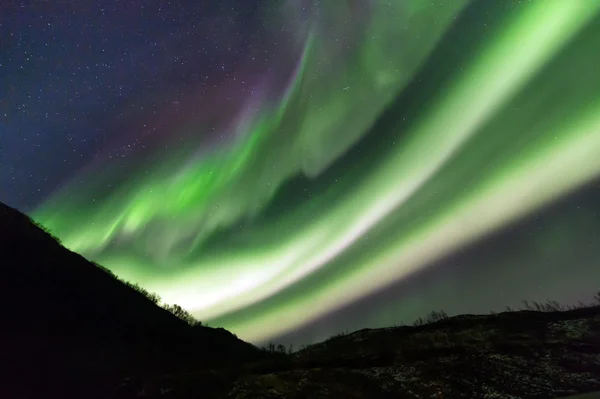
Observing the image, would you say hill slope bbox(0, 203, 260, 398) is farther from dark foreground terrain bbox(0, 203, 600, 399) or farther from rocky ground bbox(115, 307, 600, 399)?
rocky ground bbox(115, 307, 600, 399)

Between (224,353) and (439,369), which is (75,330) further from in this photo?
(439,369)

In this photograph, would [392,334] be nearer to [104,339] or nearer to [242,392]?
[242,392]

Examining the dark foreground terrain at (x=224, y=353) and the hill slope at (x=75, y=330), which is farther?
the hill slope at (x=75, y=330)

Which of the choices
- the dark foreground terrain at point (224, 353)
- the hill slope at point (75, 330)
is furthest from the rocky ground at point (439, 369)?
the hill slope at point (75, 330)

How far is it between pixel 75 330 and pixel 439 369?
22.0 metres

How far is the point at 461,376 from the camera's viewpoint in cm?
1583

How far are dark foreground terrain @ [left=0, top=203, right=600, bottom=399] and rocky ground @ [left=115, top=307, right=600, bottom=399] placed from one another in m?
0.06

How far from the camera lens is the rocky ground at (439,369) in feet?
48.4

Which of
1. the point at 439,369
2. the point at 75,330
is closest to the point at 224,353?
the point at 75,330

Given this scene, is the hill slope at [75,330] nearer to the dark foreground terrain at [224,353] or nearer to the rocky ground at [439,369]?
the dark foreground terrain at [224,353]

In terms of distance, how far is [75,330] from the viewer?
22031 millimetres

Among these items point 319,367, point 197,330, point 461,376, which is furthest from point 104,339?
point 461,376

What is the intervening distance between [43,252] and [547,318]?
126 ft

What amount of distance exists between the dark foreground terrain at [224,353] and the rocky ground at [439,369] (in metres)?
0.06
